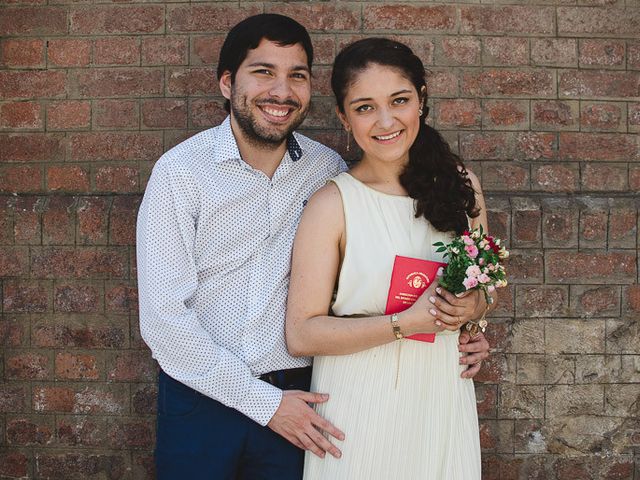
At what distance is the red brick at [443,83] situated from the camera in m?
3.17

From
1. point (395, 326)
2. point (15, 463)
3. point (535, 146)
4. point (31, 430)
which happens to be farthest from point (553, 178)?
point (15, 463)

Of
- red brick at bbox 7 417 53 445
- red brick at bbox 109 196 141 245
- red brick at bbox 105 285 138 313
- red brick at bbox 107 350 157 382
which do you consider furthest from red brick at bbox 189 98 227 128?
red brick at bbox 7 417 53 445

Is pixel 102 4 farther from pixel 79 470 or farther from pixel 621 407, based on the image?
pixel 621 407

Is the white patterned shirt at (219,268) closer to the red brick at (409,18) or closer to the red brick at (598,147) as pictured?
the red brick at (409,18)

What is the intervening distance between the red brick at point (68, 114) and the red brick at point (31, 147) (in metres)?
0.06

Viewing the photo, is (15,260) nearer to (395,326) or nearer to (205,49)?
(205,49)

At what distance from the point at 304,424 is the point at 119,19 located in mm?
2028

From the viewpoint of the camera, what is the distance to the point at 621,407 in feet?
10.4

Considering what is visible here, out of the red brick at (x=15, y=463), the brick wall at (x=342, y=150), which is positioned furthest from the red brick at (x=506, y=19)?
the red brick at (x=15, y=463)

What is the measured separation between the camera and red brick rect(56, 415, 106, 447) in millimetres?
3195

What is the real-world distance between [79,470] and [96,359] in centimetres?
54

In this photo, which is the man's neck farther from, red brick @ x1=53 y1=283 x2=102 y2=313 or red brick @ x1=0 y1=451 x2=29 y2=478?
red brick @ x1=0 y1=451 x2=29 y2=478

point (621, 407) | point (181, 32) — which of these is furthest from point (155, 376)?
point (621, 407)

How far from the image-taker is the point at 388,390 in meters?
2.35
